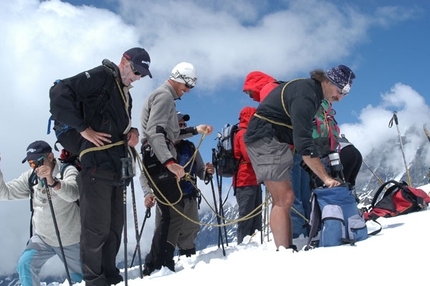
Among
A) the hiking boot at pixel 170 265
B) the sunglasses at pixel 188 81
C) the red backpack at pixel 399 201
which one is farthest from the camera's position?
the red backpack at pixel 399 201

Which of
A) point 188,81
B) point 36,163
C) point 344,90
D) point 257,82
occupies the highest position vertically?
point 257,82

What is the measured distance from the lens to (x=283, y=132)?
4941 mm

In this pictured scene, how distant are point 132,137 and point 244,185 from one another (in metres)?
3.02

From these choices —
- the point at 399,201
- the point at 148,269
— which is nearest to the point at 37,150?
the point at 148,269

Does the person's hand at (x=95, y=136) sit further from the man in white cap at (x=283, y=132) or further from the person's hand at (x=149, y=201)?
the person's hand at (x=149, y=201)

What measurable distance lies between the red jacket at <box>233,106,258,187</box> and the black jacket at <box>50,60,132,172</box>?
117 inches

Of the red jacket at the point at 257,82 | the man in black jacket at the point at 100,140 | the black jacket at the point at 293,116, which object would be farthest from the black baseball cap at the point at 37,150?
the red jacket at the point at 257,82

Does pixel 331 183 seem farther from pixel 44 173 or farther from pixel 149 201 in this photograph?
pixel 44 173

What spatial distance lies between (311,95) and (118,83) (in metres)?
2.09

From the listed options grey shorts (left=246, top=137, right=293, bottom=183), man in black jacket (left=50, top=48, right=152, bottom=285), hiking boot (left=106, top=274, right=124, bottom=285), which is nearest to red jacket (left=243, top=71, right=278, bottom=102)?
grey shorts (left=246, top=137, right=293, bottom=183)

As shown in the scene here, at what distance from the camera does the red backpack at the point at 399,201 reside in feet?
21.9

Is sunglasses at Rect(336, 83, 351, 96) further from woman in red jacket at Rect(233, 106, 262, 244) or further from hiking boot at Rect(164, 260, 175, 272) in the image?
hiking boot at Rect(164, 260, 175, 272)

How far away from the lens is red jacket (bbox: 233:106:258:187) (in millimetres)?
7285

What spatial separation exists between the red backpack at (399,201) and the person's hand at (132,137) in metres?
3.86
